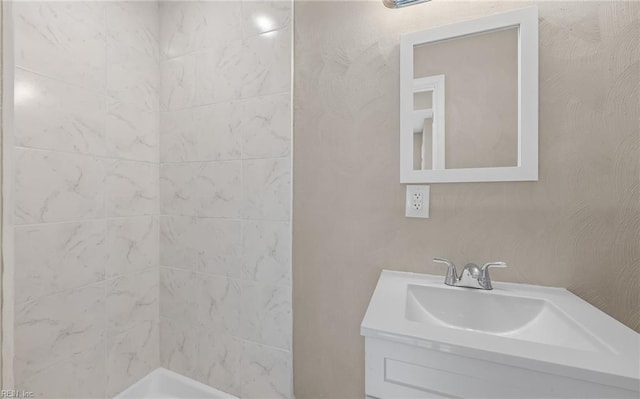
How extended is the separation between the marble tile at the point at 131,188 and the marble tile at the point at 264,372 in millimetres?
857

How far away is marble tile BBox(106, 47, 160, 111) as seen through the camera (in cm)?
139

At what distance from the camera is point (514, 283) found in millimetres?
1005

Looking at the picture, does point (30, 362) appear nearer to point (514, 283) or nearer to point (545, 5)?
point (514, 283)

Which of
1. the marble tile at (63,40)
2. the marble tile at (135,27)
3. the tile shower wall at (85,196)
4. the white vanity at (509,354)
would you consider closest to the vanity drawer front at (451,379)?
the white vanity at (509,354)

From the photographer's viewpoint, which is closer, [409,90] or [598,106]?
[598,106]

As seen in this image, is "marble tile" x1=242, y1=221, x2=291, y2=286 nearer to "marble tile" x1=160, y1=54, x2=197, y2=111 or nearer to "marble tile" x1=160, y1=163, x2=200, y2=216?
"marble tile" x1=160, y1=163, x2=200, y2=216

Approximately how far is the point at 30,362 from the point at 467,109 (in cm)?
187

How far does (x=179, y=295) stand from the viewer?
156 cm

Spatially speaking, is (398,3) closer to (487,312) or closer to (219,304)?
(487,312)

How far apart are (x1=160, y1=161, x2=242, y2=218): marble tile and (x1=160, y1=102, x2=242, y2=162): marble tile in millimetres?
45

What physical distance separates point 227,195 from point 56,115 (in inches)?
28.5

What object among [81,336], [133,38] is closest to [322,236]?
[81,336]

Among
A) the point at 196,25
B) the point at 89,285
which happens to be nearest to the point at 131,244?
the point at 89,285

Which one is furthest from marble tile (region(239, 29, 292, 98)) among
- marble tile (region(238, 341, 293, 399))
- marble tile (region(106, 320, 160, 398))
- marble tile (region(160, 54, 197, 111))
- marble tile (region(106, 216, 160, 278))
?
marble tile (region(106, 320, 160, 398))
